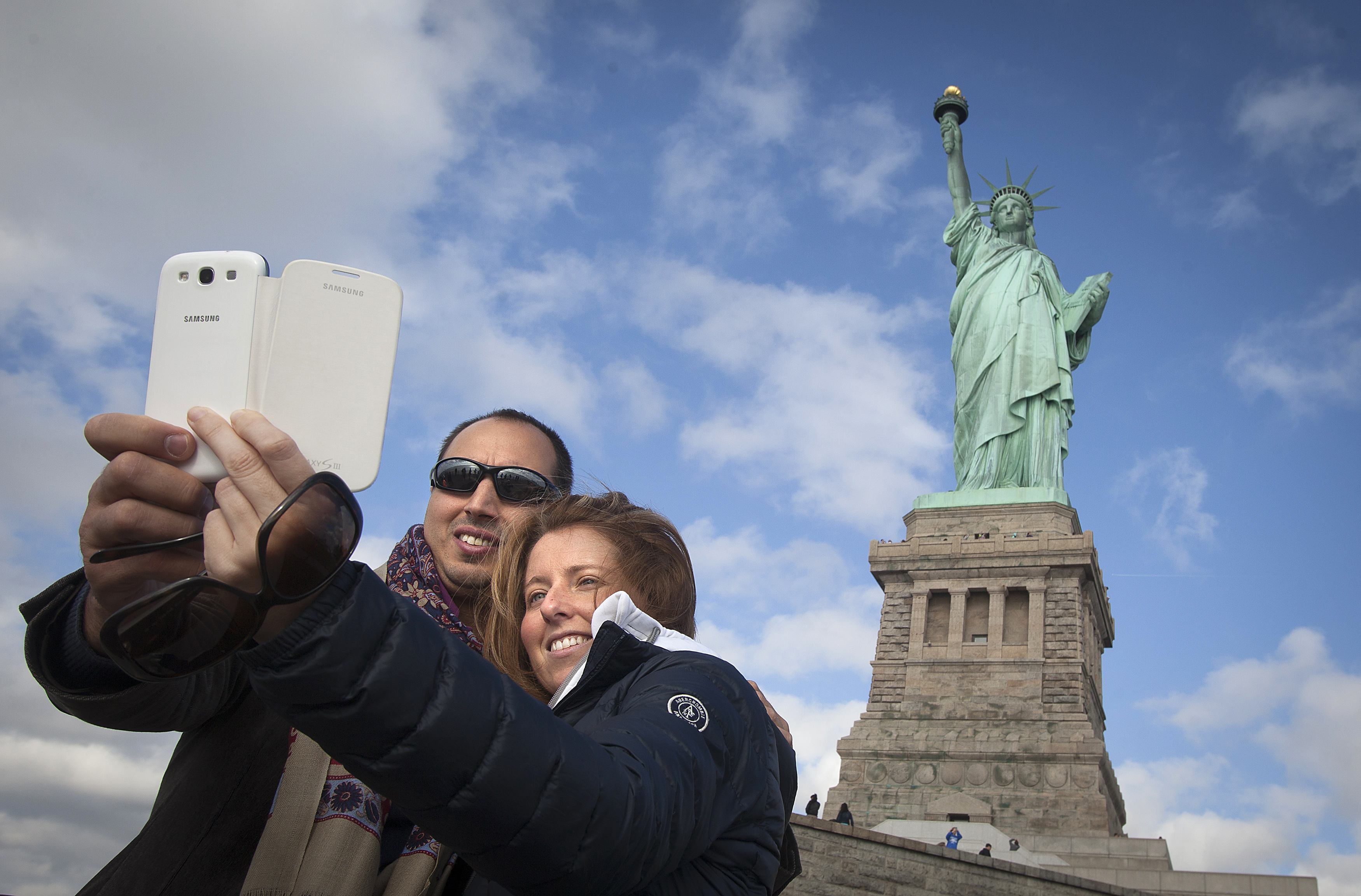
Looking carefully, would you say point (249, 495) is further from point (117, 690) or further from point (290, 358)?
point (117, 690)

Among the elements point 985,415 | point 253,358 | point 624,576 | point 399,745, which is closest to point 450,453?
point 624,576

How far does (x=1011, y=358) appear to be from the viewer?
26188mm

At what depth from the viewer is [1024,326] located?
26359 millimetres

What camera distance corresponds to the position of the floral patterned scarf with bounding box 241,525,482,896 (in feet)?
7.50

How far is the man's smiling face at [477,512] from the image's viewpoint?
319cm

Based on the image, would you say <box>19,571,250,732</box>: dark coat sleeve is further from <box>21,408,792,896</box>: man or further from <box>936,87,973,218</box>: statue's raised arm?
<box>936,87,973,218</box>: statue's raised arm

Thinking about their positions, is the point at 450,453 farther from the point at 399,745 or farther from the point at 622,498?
the point at 399,745

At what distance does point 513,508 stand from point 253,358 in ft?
5.46

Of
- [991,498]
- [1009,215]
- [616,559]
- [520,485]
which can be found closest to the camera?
[616,559]

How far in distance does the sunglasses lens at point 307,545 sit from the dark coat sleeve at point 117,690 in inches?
31.8

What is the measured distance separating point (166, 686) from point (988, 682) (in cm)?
2143

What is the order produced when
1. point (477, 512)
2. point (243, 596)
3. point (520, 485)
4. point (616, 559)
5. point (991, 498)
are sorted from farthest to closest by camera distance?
point (991, 498), point (520, 485), point (477, 512), point (616, 559), point (243, 596)

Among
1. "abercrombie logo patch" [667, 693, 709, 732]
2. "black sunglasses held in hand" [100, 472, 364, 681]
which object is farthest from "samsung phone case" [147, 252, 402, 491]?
"abercrombie logo patch" [667, 693, 709, 732]

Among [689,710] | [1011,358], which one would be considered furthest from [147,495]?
[1011,358]
